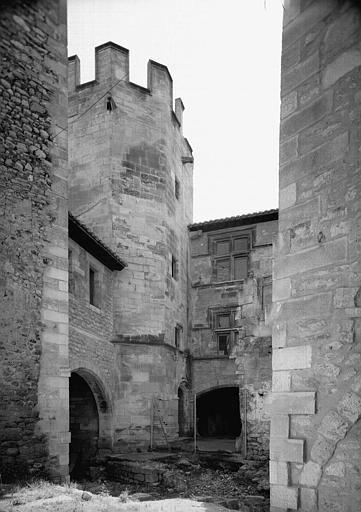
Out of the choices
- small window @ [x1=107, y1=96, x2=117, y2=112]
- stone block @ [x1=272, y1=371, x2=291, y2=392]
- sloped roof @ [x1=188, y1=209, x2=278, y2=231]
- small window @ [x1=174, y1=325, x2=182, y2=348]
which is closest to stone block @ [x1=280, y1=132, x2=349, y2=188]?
stone block @ [x1=272, y1=371, x2=291, y2=392]

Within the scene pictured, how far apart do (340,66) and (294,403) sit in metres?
2.45

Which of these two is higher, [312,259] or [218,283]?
[312,259]

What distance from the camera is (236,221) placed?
704 inches

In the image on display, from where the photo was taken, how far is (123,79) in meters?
15.2

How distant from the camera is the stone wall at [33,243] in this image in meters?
7.06

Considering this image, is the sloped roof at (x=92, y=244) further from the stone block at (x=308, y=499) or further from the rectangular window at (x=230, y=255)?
the stone block at (x=308, y=499)

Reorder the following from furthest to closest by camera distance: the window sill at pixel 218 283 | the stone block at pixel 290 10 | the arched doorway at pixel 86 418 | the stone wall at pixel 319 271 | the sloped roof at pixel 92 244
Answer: the window sill at pixel 218 283, the arched doorway at pixel 86 418, the sloped roof at pixel 92 244, the stone block at pixel 290 10, the stone wall at pixel 319 271

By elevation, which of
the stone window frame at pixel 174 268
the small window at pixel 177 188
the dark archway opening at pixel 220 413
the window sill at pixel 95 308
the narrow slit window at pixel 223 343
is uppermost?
the small window at pixel 177 188

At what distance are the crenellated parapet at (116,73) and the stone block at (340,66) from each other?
12.3 metres

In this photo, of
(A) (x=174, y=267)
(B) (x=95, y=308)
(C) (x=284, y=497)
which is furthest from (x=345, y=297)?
(A) (x=174, y=267)

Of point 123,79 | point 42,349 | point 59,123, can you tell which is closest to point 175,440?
point 42,349

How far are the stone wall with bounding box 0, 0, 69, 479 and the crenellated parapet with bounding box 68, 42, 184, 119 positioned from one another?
6.95 meters

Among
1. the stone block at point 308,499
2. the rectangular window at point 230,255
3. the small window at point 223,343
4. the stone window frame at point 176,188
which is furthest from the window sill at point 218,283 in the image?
the stone block at point 308,499

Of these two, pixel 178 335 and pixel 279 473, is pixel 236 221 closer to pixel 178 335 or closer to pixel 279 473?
A: pixel 178 335
